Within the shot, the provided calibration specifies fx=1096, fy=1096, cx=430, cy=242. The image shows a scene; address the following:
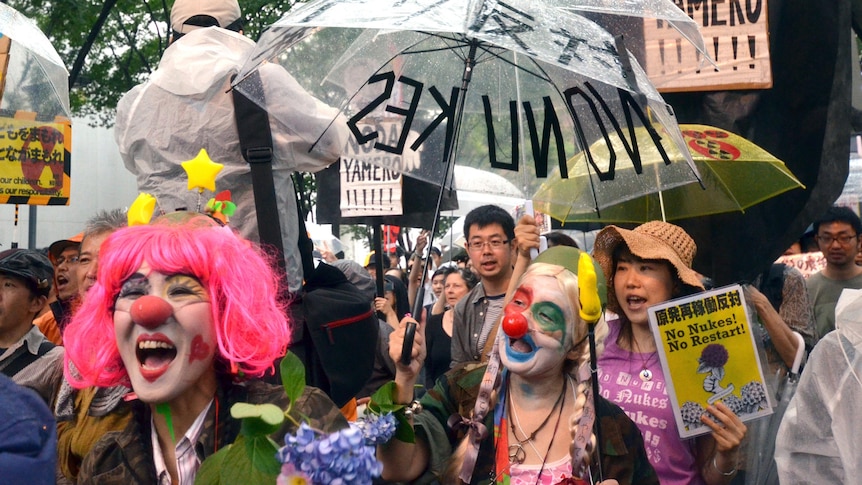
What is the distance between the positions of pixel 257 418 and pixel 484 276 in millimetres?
3689

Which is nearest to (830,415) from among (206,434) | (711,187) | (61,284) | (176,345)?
(206,434)

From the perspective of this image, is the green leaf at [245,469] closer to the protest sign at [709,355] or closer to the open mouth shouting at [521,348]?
the open mouth shouting at [521,348]

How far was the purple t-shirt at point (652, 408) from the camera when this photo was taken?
13.6 ft

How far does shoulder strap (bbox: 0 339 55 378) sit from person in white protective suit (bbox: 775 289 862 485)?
2965 millimetres

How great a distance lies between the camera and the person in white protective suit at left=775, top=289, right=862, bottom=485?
343cm

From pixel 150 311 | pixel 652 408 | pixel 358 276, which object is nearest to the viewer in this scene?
pixel 150 311

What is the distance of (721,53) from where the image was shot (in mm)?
6590

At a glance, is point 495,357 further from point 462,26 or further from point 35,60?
point 35,60

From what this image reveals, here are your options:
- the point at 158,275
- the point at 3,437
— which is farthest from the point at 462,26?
the point at 3,437

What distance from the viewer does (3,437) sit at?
218cm

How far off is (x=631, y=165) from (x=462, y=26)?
5.21 feet

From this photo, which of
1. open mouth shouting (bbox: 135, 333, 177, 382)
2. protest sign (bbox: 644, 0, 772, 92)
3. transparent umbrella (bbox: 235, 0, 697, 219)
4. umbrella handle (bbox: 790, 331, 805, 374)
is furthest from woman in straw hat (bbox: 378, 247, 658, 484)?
protest sign (bbox: 644, 0, 772, 92)

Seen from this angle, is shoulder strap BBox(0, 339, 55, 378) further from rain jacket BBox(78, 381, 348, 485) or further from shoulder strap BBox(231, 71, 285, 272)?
rain jacket BBox(78, 381, 348, 485)

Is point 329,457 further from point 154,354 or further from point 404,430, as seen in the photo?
point 404,430
